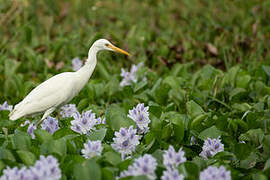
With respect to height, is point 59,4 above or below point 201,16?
above

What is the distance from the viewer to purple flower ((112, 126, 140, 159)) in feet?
9.92

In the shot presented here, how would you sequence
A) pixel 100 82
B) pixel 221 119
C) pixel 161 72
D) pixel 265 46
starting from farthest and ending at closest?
1. pixel 265 46
2. pixel 161 72
3. pixel 100 82
4. pixel 221 119

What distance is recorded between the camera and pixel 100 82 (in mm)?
5211

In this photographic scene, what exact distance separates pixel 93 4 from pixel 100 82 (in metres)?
3.80

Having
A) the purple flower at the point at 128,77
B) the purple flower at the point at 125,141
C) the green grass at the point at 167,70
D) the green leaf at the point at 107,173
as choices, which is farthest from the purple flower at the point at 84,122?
the purple flower at the point at 128,77

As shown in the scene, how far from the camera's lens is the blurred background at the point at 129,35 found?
586 cm

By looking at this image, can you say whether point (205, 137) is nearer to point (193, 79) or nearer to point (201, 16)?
point (193, 79)

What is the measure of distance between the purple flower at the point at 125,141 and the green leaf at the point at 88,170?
51 centimetres

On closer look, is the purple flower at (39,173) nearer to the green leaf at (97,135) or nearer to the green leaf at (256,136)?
the green leaf at (97,135)

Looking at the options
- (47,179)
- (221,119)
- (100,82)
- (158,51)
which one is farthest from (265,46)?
(47,179)

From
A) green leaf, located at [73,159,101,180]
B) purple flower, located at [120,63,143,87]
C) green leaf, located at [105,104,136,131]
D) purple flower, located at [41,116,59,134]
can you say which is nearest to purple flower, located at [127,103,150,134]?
green leaf, located at [105,104,136,131]

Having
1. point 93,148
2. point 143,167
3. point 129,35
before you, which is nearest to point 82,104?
point 93,148

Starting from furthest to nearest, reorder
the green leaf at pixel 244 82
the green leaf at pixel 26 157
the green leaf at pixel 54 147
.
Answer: the green leaf at pixel 244 82
the green leaf at pixel 54 147
the green leaf at pixel 26 157

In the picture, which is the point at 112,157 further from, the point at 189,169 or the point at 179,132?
the point at 179,132
